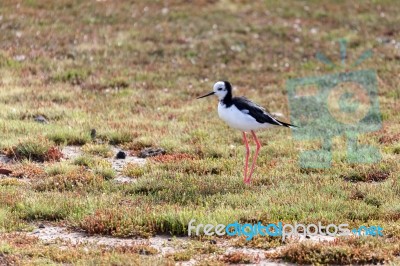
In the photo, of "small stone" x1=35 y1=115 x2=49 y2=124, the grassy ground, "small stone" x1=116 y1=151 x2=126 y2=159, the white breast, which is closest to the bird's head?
the white breast

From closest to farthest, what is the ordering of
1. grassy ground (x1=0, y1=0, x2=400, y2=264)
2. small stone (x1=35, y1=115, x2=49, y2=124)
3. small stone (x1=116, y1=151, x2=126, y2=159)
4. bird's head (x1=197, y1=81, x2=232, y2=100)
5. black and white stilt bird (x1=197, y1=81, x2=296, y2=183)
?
grassy ground (x1=0, y1=0, x2=400, y2=264) < black and white stilt bird (x1=197, y1=81, x2=296, y2=183) < bird's head (x1=197, y1=81, x2=232, y2=100) < small stone (x1=116, y1=151, x2=126, y2=159) < small stone (x1=35, y1=115, x2=49, y2=124)

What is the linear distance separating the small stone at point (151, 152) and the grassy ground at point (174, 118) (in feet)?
0.78

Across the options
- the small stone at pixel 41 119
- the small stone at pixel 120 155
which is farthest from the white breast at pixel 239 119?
the small stone at pixel 41 119

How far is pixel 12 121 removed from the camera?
58.8 feet

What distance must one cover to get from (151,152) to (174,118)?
11.5ft

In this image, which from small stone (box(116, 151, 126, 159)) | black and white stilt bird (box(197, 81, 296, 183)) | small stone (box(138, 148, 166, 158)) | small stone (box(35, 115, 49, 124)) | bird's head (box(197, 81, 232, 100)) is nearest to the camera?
black and white stilt bird (box(197, 81, 296, 183))

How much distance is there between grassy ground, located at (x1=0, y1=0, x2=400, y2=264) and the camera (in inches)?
463

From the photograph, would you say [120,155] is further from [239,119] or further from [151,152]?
[239,119]

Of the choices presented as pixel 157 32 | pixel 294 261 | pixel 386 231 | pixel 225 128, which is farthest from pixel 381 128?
pixel 157 32

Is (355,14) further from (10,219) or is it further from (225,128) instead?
(10,219)

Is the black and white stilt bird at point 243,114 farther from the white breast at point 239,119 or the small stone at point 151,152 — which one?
the small stone at point 151,152

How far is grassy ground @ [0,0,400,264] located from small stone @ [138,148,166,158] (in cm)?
24

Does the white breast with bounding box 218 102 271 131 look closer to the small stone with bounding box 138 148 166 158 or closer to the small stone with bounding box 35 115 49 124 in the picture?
the small stone with bounding box 138 148 166 158

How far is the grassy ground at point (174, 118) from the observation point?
11750 millimetres
